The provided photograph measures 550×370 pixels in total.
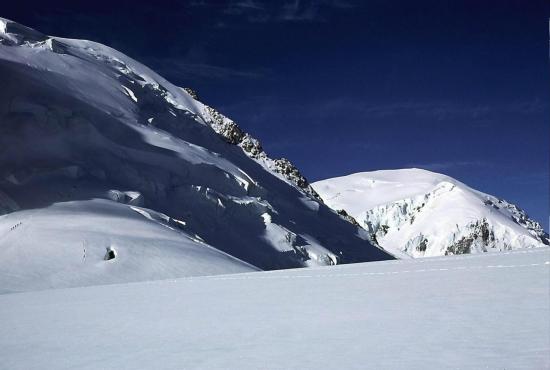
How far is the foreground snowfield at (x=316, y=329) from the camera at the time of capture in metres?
5.68

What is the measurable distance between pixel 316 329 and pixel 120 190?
48.2 m

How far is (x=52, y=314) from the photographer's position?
1177cm

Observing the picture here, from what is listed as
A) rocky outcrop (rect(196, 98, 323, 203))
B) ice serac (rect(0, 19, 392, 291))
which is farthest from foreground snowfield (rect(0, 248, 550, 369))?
rocky outcrop (rect(196, 98, 323, 203))

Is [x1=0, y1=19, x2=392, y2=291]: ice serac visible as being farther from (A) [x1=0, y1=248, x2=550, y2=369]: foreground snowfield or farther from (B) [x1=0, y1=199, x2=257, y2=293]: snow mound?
(A) [x1=0, y1=248, x2=550, y2=369]: foreground snowfield

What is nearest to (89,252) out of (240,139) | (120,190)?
(120,190)

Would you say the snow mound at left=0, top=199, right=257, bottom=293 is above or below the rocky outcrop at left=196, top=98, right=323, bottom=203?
below

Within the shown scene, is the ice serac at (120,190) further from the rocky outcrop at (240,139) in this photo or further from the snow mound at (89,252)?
the rocky outcrop at (240,139)

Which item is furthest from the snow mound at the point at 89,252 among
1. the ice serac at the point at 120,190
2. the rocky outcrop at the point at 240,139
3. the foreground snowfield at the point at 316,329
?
the rocky outcrop at the point at 240,139

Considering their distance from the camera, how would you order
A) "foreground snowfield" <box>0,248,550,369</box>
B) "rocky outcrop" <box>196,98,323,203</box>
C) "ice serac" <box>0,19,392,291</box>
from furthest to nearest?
1. "rocky outcrop" <box>196,98,323,203</box>
2. "ice serac" <box>0,19,392,291</box>
3. "foreground snowfield" <box>0,248,550,369</box>

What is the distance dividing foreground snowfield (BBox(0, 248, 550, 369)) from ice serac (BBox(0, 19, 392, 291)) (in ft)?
58.9

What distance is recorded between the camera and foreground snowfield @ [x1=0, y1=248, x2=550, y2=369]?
18.6 feet

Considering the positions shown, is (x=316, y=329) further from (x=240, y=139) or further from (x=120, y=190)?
(x=240, y=139)

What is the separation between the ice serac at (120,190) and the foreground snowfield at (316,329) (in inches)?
707

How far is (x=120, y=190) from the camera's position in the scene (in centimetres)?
5284
